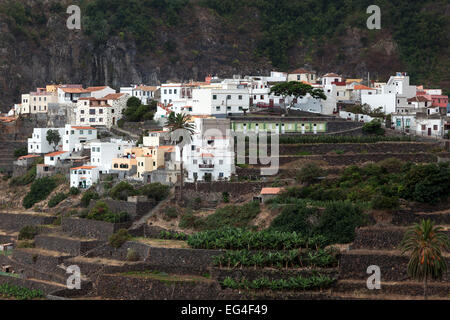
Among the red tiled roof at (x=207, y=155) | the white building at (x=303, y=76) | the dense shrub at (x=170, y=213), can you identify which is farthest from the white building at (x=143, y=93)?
the dense shrub at (x=170, y=213)

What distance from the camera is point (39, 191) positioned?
6600 centimetres

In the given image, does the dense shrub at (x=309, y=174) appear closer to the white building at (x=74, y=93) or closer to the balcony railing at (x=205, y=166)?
the balcony railing at (x=205, y=166)

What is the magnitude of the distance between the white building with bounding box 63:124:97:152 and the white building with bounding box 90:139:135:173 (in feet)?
14.3

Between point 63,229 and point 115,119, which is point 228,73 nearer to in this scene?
point 115,119

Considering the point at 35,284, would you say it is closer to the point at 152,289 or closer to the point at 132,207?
the point at 132,207

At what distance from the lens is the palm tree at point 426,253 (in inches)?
1558

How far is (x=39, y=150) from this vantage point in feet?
238

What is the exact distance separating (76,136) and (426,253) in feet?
119

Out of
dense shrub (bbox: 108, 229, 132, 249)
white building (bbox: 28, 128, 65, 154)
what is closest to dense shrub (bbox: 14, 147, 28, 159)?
white building (bbox: 28, 128, 65, 154)

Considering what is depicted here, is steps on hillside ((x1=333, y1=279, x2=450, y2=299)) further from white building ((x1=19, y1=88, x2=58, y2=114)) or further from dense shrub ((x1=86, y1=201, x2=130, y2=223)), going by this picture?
white building ((x1=19, y1=88, x2=58, y2=114))

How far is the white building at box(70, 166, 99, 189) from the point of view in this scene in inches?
2515

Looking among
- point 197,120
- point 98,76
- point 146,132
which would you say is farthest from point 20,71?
point 197,120

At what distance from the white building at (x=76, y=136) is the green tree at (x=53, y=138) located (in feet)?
3.93

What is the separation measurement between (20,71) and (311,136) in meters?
40.1
